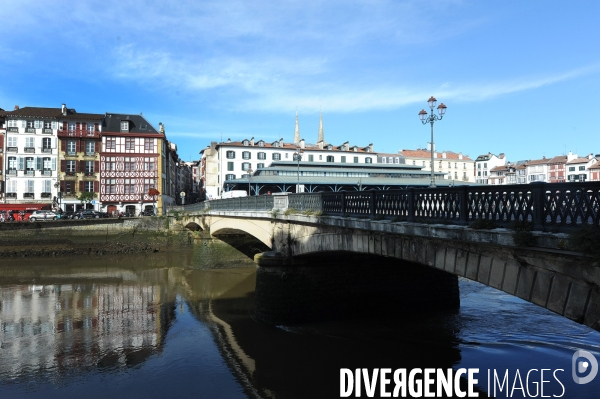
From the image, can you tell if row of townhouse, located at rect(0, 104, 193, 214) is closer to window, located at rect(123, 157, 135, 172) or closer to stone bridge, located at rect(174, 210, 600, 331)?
window, located at rect(123, 157, 135, 172)

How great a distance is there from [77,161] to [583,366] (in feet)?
178

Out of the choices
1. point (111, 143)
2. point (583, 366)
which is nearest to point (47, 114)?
point (111, 143)

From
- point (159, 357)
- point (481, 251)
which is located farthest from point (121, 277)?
point (481, 251)

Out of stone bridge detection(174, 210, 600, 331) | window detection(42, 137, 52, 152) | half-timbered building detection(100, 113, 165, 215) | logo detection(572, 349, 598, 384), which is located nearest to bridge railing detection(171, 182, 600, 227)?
stone bridge detection(174, 210, 600, 331)

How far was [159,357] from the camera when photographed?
1312 centimetres

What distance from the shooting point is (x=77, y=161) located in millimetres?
51594

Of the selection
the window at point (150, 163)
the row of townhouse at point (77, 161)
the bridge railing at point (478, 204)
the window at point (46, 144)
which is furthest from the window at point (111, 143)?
the bridge railing at point (478, 204)

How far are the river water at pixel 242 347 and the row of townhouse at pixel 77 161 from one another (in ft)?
109

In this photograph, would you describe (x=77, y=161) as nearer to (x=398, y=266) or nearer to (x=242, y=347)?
(x=242, y=347)

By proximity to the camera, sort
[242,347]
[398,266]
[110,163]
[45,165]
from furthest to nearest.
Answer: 1. [110,163]
2. [45,165]
3. [398,266]
4. [242,347]

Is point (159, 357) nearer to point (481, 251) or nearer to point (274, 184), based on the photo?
point (481, 251)

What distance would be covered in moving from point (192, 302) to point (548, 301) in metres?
17.7

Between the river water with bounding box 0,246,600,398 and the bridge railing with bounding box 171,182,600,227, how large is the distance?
4598mm

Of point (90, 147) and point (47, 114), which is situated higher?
point (47, 114)
